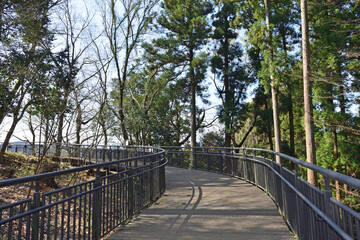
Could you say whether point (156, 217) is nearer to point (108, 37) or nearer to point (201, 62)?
point (201, 62)

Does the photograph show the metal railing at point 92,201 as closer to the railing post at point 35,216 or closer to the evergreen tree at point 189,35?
the railing post at point 35,216

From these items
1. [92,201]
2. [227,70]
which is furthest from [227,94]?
[92,201]

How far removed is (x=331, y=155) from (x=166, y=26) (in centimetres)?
1642

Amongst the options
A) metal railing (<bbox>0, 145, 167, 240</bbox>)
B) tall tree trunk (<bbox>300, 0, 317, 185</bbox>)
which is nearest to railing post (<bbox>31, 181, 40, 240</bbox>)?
metal railing (<bbox>0, 145, 167, 240</bbox>)

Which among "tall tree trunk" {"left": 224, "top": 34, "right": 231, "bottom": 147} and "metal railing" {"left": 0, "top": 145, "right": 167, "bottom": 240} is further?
"tall tree trunk" {"left": 224, "top": 34, "right": 231, "bottom": 147}

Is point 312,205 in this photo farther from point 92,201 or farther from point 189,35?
point 189,35

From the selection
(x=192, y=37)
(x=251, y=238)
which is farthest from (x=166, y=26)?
(x=251, y=238)

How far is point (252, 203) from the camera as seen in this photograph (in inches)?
247

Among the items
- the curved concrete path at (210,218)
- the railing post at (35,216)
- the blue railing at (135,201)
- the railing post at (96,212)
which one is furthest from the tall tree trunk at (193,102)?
the railing post at (35,216)

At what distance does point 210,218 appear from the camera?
515cm

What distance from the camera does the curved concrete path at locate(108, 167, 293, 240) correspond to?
431 cm

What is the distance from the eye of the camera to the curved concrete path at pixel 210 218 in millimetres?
4309

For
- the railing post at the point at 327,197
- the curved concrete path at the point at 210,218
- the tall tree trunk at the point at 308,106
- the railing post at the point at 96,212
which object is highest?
the tall tree trunk at the point at 308,106

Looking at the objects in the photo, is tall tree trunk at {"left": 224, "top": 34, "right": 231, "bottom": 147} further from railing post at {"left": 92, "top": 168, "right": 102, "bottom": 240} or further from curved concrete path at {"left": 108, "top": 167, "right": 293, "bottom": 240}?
railing post at {"left": 92, "top": 168, "right": 102, "bottom": 240}
